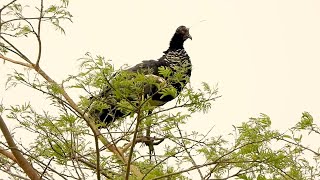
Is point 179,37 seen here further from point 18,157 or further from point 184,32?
point 18,157

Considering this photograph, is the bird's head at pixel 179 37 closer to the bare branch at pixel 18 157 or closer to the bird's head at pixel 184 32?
the bird's head at pixel 184 32

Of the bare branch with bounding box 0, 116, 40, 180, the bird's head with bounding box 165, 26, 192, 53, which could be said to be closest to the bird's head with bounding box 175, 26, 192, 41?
the bird's head with bounding box 165, 26, 192, 53

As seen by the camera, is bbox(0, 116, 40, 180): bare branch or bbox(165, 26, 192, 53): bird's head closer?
bbox(0, 116, 40, 180): bare branch

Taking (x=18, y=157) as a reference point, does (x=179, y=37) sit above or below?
above

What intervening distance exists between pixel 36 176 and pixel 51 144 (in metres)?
0.11

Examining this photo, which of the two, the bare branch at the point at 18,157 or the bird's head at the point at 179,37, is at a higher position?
the bird's head at the point at 179,37

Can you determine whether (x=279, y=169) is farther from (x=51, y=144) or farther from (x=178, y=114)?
(x=51, y=144)

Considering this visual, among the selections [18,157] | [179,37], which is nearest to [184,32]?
[179,37]

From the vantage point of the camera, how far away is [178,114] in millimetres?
2166

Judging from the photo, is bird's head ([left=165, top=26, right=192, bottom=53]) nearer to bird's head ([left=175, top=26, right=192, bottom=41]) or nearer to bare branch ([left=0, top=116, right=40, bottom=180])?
bird's head ([left=175, top=26, right=192, bottom=41])

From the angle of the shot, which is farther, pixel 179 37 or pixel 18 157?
pixel 179 37

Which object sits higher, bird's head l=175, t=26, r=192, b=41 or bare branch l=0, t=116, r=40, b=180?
bird's head l=175, t=26, r=192, b=41

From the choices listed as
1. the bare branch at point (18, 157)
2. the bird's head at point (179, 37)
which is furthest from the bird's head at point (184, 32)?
the bare branch at point (18, 157)

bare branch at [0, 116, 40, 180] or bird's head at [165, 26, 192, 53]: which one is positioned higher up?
bird's head at [165, 26, 192, 53]
